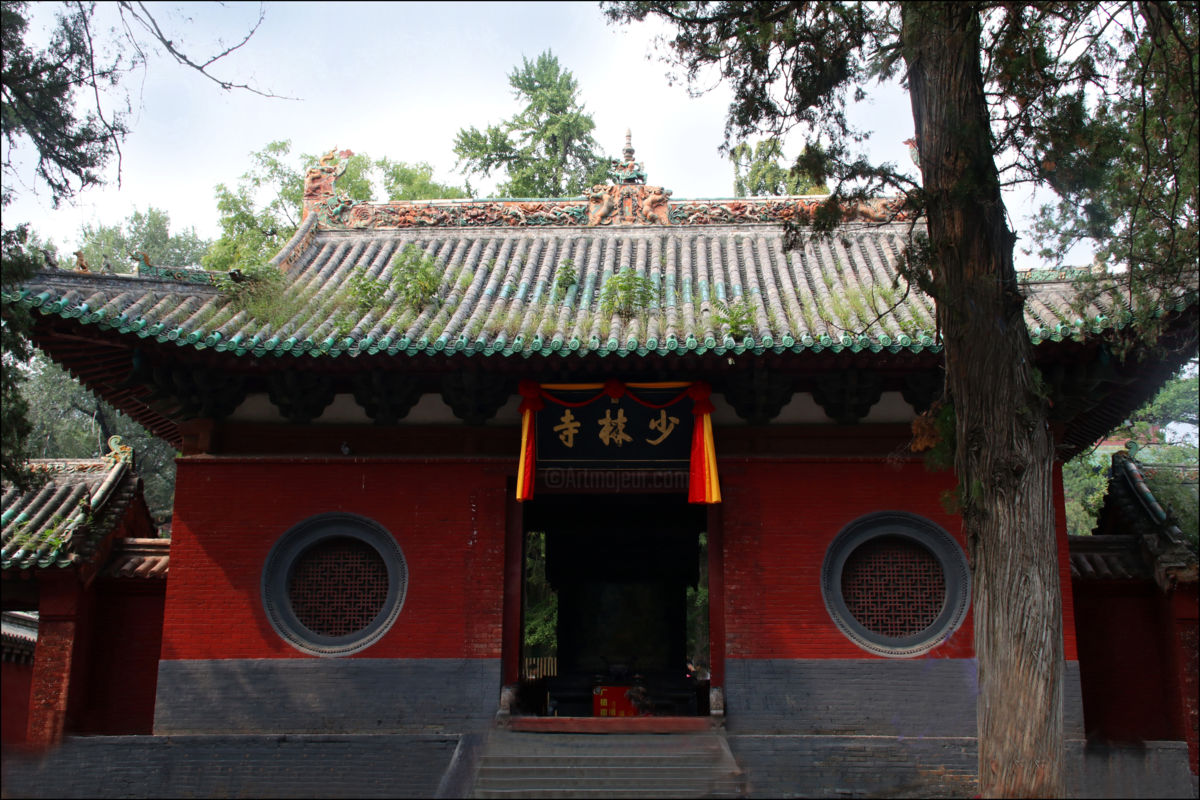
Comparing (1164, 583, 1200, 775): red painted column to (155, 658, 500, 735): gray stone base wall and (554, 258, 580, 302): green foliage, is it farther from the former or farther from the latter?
(554, 258, 580, 302): green foliage

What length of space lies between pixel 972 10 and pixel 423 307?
5015 millimetres

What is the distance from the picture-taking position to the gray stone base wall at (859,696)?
7828 millimetres

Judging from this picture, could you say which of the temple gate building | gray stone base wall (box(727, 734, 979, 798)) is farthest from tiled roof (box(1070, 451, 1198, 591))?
gray stone base wall (box(727, 734, 979, 798))

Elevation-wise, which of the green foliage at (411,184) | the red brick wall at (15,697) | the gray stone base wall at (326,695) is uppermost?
the green foliage at (411,184)

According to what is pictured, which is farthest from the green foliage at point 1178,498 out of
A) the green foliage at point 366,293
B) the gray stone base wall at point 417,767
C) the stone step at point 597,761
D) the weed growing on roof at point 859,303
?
the green foliage at point 366,293

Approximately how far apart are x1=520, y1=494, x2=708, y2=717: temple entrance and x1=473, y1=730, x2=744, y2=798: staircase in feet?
13.2

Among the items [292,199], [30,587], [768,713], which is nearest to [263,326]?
[30,587]

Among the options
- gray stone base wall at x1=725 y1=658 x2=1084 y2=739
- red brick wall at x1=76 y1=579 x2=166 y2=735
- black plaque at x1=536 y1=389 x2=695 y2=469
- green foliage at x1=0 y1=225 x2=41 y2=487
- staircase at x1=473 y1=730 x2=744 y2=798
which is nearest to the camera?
green foliage at x1=0 y1=225 x2=41 y2=487

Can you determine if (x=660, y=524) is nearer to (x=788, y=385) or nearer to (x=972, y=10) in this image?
(x=788, y=385)

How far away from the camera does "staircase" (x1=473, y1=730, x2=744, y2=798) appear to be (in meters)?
6.61

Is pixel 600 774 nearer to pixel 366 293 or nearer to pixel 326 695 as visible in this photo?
pixel 326 695

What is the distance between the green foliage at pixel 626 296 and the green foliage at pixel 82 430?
686 inches

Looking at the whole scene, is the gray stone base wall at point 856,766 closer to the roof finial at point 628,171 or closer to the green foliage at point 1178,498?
the green foliage at point 1178,498

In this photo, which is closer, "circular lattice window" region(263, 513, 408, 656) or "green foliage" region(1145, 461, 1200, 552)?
"circular lattice window" region(263, 513, 408, 656)
